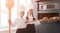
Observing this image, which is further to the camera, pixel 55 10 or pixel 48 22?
pixel 55 10

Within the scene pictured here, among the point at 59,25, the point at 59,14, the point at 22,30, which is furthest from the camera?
the point at 59,14

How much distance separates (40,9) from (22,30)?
3.51 ft

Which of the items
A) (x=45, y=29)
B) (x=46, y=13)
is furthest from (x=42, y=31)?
(x=46, y=13)

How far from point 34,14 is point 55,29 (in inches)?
59.5

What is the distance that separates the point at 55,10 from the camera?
11.2ft

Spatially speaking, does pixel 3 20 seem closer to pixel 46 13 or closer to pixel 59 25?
pixel 46 13

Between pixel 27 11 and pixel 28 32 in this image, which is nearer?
pixel 28 32

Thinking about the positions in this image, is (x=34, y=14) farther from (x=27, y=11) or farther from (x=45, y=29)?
(x=45, y=29)

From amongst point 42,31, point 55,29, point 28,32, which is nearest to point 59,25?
point 55,29

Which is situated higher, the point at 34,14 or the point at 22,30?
the point at 34,14

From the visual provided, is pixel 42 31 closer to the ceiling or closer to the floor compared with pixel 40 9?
closer to the floor

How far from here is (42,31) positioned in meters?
2.10

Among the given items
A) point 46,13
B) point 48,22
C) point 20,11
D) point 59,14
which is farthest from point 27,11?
point 48,22

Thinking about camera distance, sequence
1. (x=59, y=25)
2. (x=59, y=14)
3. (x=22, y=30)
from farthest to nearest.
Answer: (x=59, y=14)
(x=22, y=30)
(x=59, y=25)
